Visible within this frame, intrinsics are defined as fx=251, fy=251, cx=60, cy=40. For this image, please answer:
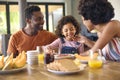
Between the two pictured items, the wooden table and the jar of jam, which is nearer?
the wooden table

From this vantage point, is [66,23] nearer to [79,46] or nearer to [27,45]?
[79,46]

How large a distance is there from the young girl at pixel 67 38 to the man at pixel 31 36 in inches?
6.6

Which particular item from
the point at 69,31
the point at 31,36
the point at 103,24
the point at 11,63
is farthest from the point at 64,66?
the point at 31,36

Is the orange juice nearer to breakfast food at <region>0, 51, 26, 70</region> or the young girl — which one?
breakfast food at <region>0, 51, 26, 70</region>

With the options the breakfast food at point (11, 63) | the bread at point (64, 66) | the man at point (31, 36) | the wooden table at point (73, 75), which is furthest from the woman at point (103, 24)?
the man at point (31, 36)

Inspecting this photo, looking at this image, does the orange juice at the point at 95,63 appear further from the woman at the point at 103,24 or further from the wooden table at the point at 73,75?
the woman at the point at 103,24

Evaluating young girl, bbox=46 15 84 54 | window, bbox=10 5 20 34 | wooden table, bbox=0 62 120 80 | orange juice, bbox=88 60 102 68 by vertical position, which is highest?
window, bbox=10 5 20 34

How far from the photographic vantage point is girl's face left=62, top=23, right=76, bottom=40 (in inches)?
105

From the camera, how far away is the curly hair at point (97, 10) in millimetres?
2109

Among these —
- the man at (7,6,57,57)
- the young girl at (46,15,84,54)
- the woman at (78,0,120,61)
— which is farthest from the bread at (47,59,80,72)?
the man at (7,6,57,57)

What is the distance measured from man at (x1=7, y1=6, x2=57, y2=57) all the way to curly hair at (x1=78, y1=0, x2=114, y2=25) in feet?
2.79

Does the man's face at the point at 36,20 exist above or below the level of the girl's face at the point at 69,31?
above

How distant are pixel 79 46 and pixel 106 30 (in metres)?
0.67

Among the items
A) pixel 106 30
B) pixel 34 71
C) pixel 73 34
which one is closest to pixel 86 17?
pixel 106 30
